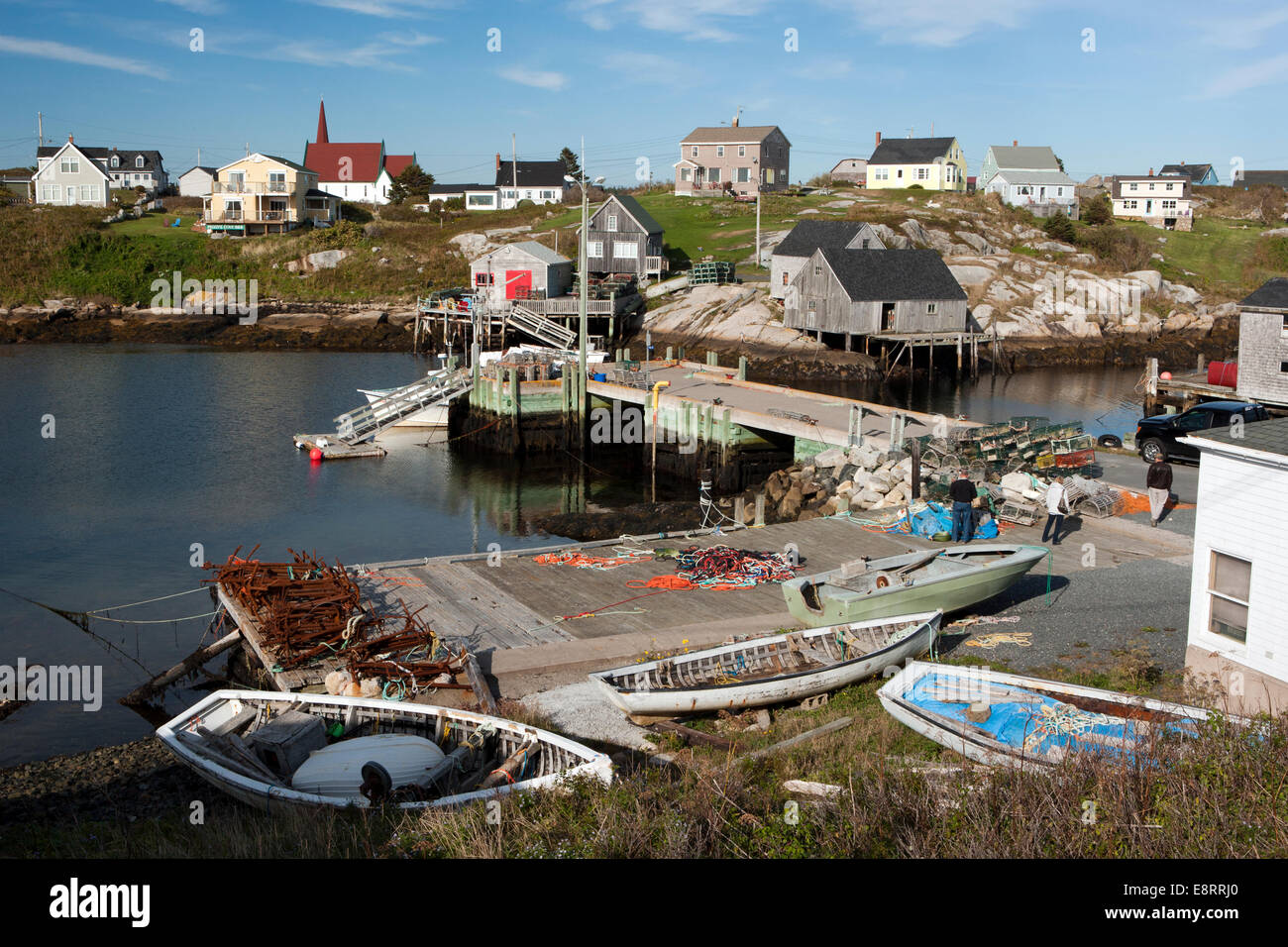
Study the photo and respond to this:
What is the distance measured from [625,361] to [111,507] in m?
21.0

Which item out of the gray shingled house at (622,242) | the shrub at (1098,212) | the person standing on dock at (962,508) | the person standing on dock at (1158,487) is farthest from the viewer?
the shrub at (1098,212)

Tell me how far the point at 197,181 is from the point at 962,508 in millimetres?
105573

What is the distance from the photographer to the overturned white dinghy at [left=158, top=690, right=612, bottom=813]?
34.4ft

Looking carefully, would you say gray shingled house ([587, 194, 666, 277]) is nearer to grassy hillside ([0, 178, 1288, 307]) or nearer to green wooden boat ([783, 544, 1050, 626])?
grassy hillside ([0, 178, 1288, 307])

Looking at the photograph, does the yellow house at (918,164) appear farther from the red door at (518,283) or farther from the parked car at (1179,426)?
the parked car at (1179,426)

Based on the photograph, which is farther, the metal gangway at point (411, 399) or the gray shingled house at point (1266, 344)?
the metal gangway at point (411, 399)

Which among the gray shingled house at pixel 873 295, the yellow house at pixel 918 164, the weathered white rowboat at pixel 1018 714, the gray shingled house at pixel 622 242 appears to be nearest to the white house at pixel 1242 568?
the weathered white rowboat at pixel 1018 714

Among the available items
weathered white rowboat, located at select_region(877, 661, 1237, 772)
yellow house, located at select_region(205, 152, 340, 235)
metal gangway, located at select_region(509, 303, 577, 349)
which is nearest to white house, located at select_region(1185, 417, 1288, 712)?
weathered white rowboat, located at select_region(877, 661, 1237, 772)

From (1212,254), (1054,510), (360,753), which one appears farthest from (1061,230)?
(360,753)

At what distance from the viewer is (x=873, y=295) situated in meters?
57.6

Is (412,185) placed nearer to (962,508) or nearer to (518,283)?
(518,283)

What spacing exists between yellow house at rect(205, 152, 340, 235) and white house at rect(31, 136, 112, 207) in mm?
16274

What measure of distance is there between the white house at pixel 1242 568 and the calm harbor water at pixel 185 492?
49.8 feet

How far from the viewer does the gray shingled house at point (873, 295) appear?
2260 inches
